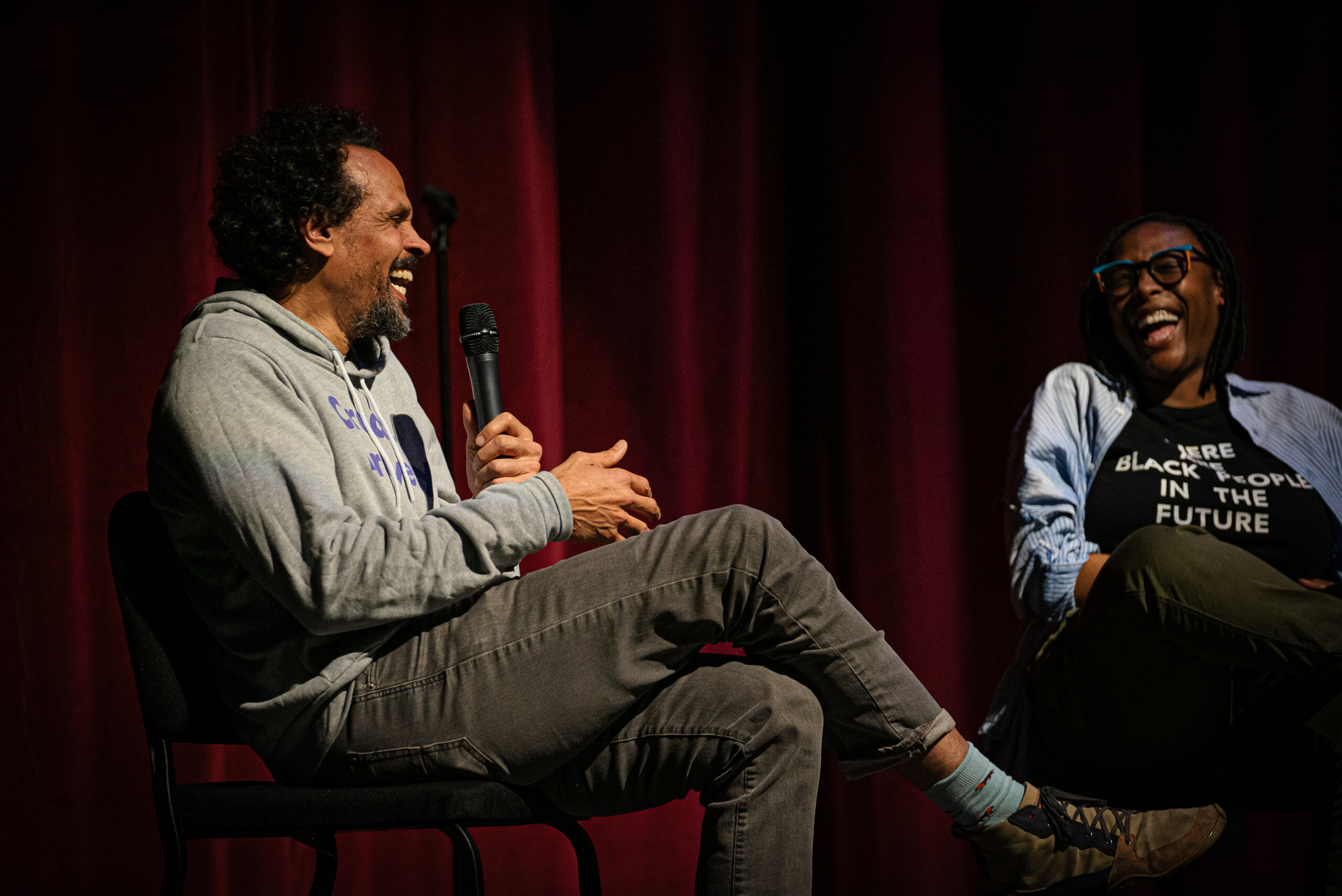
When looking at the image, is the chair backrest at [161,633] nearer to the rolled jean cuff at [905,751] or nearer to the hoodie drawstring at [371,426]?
the hoodie drawstring at [371,426]

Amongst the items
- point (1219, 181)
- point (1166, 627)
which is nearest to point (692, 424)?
point (1166, 627)

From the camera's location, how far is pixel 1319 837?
→ 2312mm

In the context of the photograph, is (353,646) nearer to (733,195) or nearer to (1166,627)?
(1166,627)

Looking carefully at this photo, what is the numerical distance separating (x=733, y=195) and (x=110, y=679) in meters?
1.51

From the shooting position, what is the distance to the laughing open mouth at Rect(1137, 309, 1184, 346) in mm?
1848

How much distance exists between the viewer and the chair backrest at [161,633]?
1.00 metres

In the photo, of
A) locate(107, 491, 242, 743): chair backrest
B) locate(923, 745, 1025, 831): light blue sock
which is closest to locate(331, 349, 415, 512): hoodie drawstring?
locate(107, 491, 242, 743): chair backrest

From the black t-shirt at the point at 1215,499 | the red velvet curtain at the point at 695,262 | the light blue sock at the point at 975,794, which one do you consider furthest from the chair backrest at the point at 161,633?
the black t-shirt at the point at 1215,499

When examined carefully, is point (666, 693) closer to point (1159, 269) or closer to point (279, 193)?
point (279, 193)

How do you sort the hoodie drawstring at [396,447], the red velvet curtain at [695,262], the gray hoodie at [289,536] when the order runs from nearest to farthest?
1. the gray hoodie at [289,536]
2. the hoodie drawstring at [396,447]
3. the red velvet curtain at [695,262]

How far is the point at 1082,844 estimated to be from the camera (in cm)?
119

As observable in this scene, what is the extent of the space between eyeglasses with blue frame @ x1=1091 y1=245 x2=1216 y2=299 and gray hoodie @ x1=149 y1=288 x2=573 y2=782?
50.7 inches

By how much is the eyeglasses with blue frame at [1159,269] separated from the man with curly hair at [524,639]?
1.09 meters

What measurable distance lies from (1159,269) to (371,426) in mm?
1454
